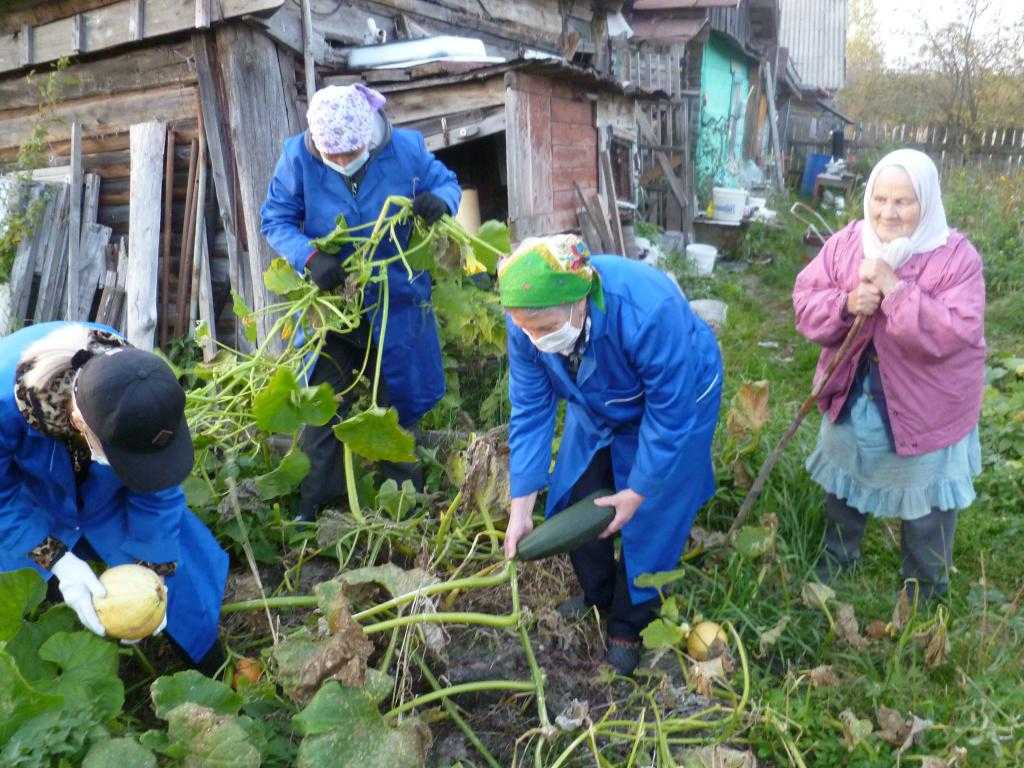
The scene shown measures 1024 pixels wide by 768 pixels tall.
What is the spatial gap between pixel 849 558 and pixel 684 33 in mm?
10292

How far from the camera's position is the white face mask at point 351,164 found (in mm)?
3332

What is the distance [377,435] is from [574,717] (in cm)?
117

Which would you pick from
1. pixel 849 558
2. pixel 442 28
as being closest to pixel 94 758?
pixel 849 558

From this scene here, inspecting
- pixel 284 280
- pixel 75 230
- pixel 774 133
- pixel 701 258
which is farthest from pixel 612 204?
pixel 774 133

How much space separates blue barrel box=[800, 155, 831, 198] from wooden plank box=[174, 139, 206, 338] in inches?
516

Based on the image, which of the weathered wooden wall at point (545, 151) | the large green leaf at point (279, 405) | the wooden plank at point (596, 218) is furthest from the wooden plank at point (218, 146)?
Result: the wooden plank at point (596, 218)

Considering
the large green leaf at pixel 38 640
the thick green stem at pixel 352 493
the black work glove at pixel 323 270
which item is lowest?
the thick green stem at pixel 352 493

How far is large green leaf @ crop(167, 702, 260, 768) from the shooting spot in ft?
5.82

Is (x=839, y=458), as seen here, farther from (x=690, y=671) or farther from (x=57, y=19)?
(x=57, y=19)

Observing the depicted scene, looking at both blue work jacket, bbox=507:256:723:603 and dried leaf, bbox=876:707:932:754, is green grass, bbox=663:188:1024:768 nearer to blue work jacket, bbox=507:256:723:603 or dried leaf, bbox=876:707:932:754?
dried leaf, bbox=876:707:932:754

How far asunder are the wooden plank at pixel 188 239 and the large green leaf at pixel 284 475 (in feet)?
9.16

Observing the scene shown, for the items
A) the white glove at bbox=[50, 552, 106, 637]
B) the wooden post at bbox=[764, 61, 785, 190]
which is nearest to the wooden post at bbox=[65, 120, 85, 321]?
the white glove at bbox=[50, 552, 106, 637]

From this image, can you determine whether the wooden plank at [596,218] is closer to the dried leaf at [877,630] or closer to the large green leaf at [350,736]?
the dried leaf at [877,630]

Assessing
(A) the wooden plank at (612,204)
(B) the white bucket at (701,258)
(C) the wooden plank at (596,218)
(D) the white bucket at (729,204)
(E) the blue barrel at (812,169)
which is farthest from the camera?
(E) the blue barrel at (812,169)
